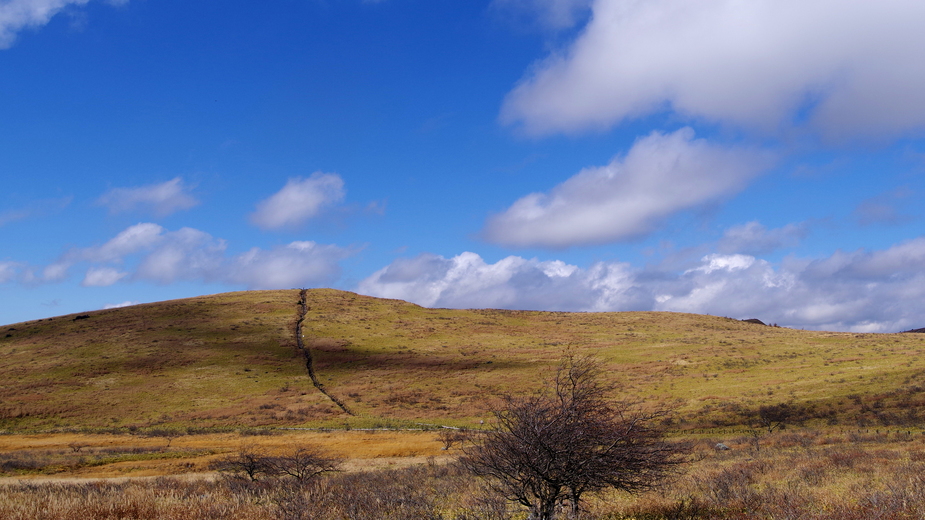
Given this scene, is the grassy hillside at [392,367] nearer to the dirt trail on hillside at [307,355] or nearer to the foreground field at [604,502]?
the dirt trail on hillside at [307,355]

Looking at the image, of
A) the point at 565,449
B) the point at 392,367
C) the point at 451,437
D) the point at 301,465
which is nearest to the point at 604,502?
the point at 565,449

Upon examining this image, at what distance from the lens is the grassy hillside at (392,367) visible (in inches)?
1865

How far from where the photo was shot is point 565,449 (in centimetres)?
802

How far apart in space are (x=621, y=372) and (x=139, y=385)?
57.7m

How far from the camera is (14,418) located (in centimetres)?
4997

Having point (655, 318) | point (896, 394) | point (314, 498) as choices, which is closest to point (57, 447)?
point (314, 498)

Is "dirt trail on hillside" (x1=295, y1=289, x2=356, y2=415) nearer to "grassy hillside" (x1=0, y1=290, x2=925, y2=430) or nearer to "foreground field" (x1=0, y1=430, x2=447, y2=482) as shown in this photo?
"grassy hillside" (x1=0, y1=290, x2=925, y2=430)

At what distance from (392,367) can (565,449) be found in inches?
2583

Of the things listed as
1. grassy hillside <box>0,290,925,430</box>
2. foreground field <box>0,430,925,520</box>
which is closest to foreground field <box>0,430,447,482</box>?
grassy hillside <box>0,290,925,430</box>

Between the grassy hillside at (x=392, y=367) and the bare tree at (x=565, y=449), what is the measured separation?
35199 mm

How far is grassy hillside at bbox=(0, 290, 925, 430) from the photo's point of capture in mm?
47375

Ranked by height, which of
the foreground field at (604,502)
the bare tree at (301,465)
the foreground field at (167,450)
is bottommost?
the foreground field at (167,450)

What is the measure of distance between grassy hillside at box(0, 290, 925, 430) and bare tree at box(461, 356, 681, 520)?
3520 centimetres

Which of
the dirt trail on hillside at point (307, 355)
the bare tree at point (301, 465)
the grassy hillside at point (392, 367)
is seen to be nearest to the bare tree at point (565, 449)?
the bare tree at point (301, 465)
